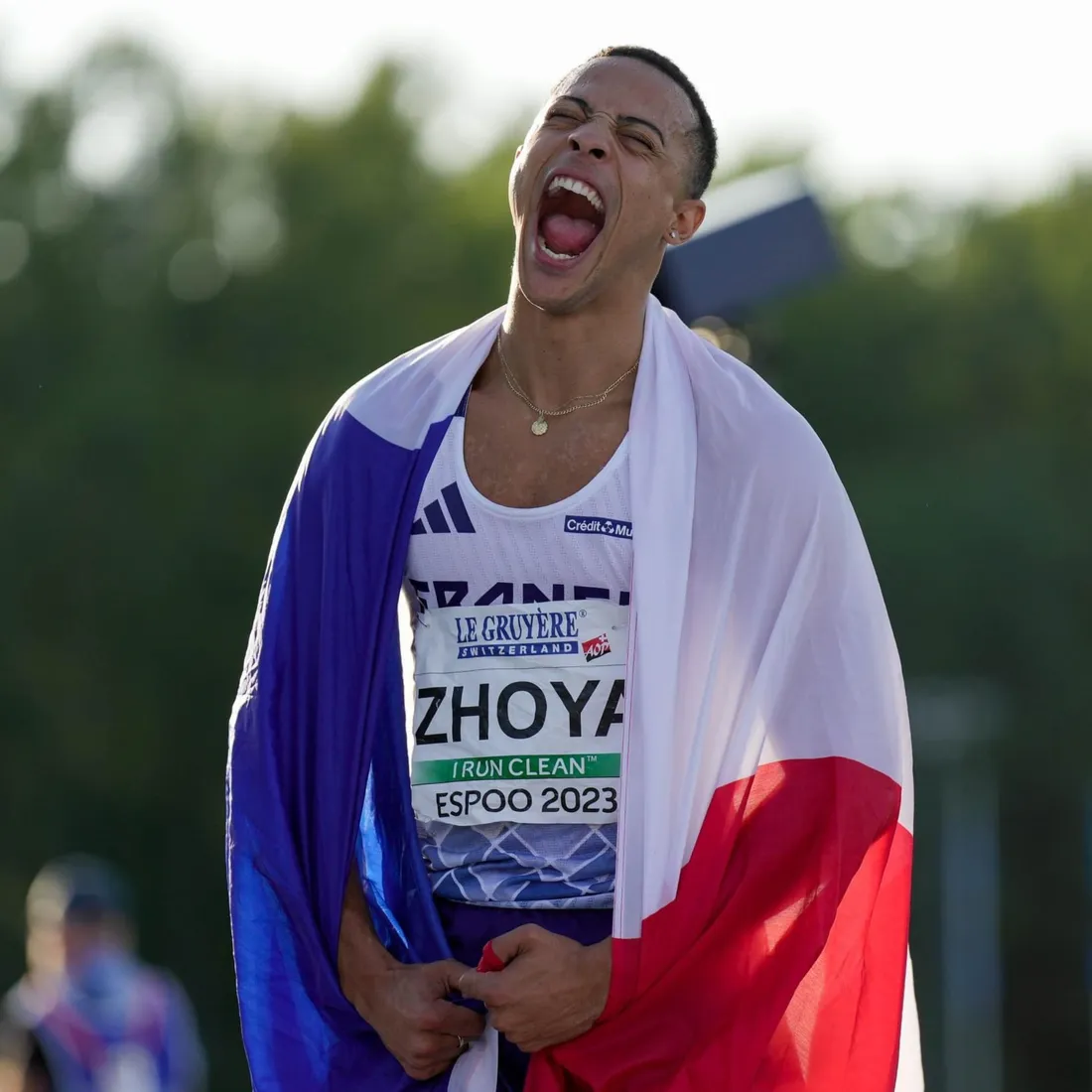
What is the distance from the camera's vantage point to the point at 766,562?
138 inches

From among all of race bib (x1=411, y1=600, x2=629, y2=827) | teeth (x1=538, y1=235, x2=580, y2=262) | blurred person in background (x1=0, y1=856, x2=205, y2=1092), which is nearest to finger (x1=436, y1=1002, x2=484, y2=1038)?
race bib (x1=411, y1=600, x2=629, y2=827)

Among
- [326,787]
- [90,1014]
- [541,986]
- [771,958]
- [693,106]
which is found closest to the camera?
[541,986]

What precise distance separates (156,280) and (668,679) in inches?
871

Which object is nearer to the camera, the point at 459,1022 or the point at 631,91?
the point at 459,1022

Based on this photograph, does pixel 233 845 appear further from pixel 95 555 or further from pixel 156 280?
pixel 156 280

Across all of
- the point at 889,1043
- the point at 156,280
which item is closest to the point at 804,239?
the point at 889,1043

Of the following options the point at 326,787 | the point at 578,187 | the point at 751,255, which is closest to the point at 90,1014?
the point at 751,255

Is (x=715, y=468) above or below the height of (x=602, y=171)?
below

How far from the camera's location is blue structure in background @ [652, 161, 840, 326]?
21.7 ft

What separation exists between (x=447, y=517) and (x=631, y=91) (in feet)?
2.51

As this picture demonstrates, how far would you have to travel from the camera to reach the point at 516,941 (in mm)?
3291

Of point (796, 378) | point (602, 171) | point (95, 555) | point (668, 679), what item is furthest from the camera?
point (796, 378)

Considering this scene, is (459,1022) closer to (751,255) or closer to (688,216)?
(688,216)

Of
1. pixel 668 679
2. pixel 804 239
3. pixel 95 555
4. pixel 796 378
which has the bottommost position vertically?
pixel 668 679
